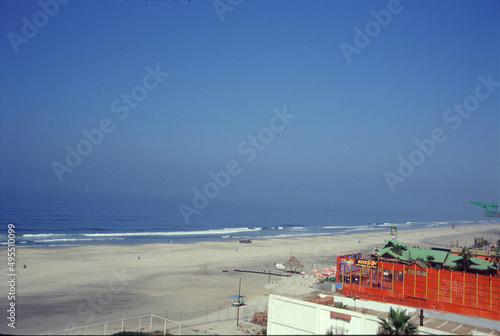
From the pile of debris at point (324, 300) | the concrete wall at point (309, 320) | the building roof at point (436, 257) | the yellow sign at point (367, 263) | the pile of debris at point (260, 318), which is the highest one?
the building roof at point (436, 257)

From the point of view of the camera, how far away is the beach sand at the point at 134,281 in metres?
30.1

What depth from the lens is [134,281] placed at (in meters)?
42.0

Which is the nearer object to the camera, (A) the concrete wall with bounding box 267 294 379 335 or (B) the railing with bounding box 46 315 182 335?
(A) the concrete wall with bounding box 267 294 379 335

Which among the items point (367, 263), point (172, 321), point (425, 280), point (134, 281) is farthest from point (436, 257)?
point (134, 281)

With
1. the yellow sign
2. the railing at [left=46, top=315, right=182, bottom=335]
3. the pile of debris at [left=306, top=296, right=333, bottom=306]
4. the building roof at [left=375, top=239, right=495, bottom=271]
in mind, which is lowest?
the railing at [left=46, top=315, right=182, bottom=335]

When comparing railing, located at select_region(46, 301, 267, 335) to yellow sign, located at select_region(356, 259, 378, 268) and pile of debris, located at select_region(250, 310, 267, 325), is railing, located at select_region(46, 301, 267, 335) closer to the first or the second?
pile of debris, located at select_region(250, 310, 267, 325)

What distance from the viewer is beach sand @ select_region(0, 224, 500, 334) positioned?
3011 cm

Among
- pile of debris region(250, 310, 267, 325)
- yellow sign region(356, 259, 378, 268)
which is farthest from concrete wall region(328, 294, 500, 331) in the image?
pile of debris region(250, 310, 267, 325)

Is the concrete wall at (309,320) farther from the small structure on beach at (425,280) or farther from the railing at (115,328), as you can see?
the small structure on beach at (425,280)

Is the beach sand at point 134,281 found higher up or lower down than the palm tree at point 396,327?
lower down

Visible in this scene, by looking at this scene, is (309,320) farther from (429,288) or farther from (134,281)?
(134,281)

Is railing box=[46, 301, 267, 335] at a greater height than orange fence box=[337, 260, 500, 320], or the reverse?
orange fence box=[337, 260, 500, 320]

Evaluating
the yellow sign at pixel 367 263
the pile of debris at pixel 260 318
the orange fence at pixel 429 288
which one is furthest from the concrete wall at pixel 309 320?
the yellow sign at pixel 367 263

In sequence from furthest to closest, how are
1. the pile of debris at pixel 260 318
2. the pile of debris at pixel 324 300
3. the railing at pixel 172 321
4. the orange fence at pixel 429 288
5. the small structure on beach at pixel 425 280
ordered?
1. the pile of debris at pixel 324 300
2. the pile of debris at pixel 260 318
3. the small structure on beach at pixel 425 280
4. the orange fence at pixel 429 288
5. the railing at pixel 172 321
